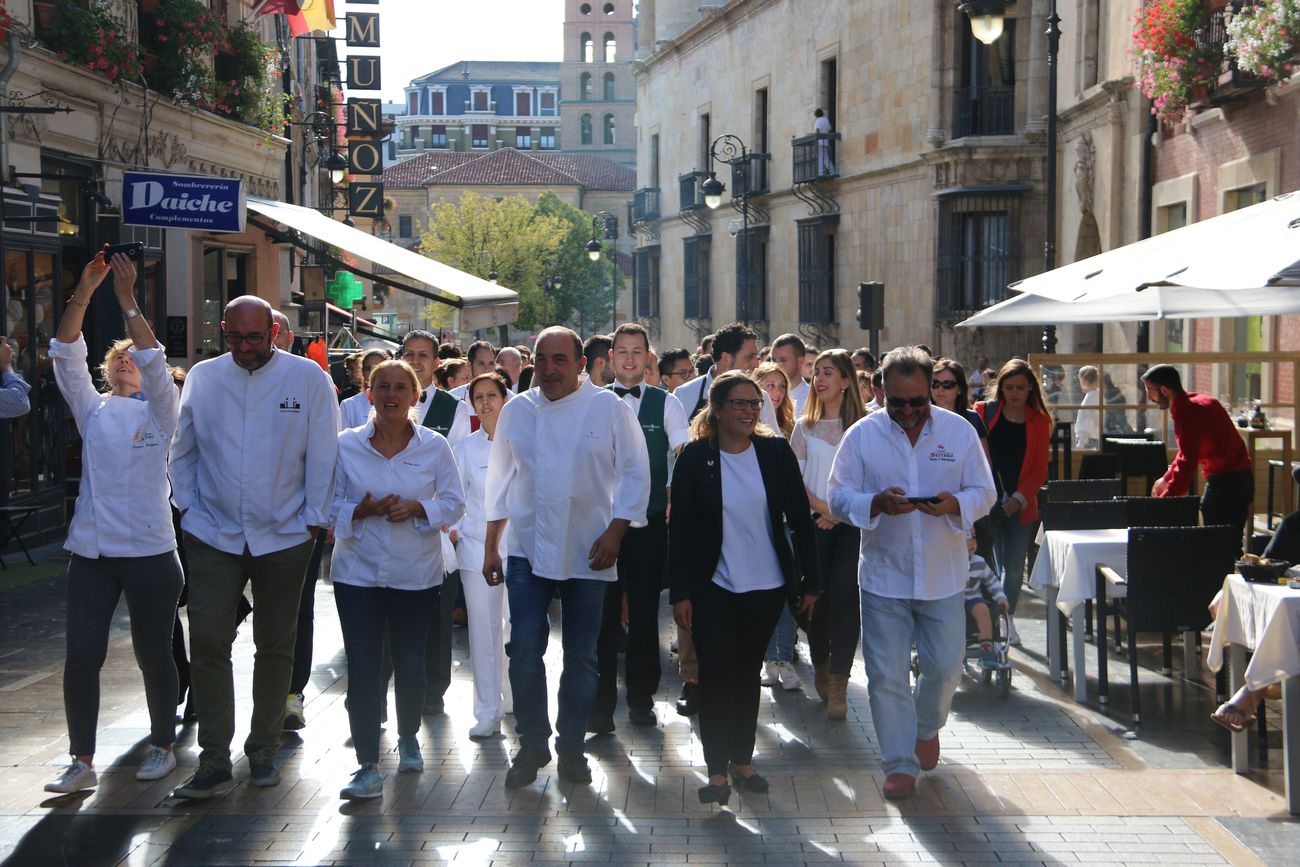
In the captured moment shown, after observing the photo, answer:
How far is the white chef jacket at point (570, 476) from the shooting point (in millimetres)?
7000

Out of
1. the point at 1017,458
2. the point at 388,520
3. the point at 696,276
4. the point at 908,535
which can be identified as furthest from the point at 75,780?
the point at 696,276

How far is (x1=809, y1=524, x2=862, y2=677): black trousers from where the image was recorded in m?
8.34

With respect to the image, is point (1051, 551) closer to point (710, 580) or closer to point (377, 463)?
point (710, 580)

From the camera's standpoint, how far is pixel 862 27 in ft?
110

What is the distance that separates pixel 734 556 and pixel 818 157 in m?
29.7

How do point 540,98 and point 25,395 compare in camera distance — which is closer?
point 25,395

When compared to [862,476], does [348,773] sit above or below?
below

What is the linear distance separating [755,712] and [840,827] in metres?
0.69

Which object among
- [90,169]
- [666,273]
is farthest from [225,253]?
[666,273]

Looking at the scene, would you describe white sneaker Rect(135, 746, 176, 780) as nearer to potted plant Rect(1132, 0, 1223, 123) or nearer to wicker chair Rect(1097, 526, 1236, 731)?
wicker chair Rect(1097, 526, 1236, 731)

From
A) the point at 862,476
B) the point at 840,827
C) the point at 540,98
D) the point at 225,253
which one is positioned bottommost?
the point at 840,827

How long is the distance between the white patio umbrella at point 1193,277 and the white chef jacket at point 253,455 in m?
4.22

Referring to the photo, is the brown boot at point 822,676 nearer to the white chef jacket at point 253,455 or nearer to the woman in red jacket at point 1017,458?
the woman in red jacket at point 1017,458

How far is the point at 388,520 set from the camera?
6.76 metres
